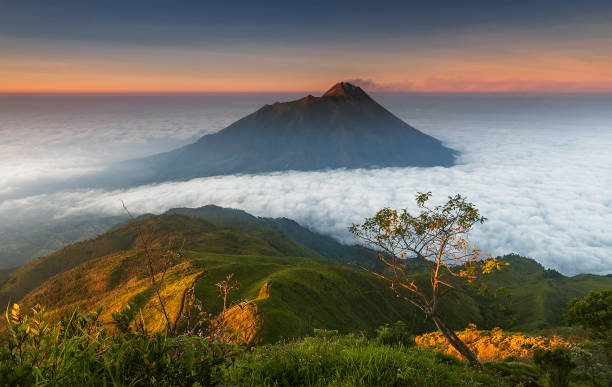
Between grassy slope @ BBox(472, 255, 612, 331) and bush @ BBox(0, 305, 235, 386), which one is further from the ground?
bush @ BBox(0, 305, 235, 386)

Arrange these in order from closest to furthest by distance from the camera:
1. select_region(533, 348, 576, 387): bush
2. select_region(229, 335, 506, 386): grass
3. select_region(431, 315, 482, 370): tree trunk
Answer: select_region(229, 335, 506, 386): grass
select_region(533, 348, 576, 387): bush
select_region(431, 315, 482, 370): tree trunk

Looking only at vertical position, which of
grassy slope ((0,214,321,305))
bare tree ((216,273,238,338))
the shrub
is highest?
bare tree ((216,273,238,338))

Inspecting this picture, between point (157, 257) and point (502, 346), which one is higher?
point (157, 257)

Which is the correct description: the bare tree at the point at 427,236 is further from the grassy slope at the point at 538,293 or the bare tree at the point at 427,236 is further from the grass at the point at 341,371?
the grassy slope at the point at 538,293

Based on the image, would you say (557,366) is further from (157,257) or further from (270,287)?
(270,287)

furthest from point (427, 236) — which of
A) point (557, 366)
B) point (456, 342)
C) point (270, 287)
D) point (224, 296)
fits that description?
point (270, 287)

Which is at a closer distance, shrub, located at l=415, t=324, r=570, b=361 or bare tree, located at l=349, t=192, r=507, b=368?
bare tree, located at l=349, t=192, r=507, b=368

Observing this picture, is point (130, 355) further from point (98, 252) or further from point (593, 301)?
point (98, 252)

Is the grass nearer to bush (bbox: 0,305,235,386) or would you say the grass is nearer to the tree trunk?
bush (bbox: 0,305,235,386)

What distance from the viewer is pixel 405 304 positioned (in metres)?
102

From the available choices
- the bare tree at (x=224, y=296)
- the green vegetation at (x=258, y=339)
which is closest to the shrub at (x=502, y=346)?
the green vegetation at (x=258, y=339)

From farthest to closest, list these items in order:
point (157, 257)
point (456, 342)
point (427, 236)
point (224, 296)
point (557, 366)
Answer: point (427, 236) < point (456, 342) < point (557, 366) < point (157, 257) < point (224, 296)

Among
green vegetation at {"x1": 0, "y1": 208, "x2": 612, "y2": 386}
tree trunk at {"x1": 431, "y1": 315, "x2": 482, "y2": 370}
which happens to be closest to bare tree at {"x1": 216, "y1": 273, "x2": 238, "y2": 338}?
green vegetation at {"x1": 0, "y1": 208, "x2": 612, "y2": 386}

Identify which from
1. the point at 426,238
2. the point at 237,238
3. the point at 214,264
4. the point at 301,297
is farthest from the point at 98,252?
the point at 426,238
